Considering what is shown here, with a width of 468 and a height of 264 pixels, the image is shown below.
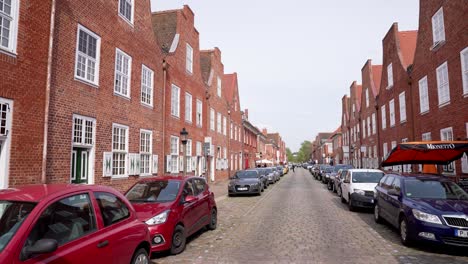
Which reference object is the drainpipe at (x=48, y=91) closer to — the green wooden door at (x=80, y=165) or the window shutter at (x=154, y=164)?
the green wooden door at (x=80, y=165)

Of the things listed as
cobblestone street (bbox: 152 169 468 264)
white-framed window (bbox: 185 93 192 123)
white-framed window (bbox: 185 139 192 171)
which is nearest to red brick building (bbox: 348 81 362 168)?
white-framed window (bbox: 185 139 192 171)

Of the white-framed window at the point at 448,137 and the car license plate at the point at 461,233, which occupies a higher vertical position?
the white-framed window at the point at 448,137

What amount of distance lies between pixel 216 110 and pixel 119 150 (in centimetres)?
1670

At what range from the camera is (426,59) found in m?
18.4

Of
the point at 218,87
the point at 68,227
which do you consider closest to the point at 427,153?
the point at 68,227

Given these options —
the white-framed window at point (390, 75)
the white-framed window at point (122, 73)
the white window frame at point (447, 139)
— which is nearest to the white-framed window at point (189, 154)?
the white-framed window at point (122, 73)

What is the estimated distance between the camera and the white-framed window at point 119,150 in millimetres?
13641

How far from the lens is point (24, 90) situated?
9031mm

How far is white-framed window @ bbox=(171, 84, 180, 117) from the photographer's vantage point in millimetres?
19922

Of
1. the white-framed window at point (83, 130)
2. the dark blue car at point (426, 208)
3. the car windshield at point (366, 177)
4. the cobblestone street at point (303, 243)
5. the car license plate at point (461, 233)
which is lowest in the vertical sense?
the cobblestone street at point (303, 243)

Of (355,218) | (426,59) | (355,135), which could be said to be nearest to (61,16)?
(355,218)

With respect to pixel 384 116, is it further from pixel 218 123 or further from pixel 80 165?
pixel 80 165

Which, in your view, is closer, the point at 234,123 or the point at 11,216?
the point at 11,216

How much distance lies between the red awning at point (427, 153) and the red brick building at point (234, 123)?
22.1m
